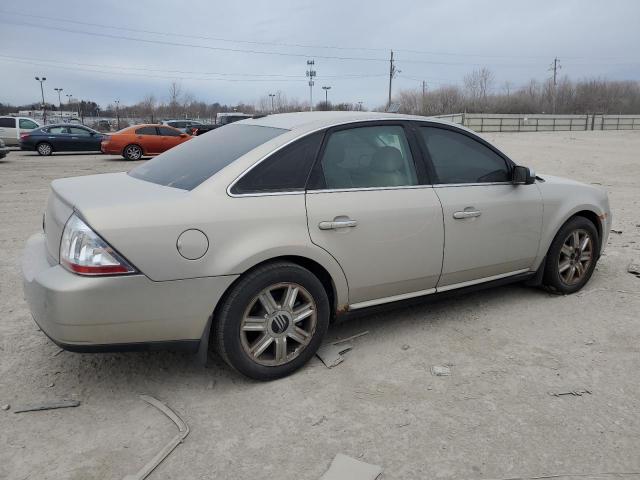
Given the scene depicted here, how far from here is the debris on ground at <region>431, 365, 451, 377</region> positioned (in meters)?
3.32

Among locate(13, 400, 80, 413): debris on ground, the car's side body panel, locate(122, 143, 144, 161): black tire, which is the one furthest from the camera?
locate(122, 143, 144, 161): black tire

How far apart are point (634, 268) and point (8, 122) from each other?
→ 85.0 ft

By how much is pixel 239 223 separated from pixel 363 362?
1.25 meters

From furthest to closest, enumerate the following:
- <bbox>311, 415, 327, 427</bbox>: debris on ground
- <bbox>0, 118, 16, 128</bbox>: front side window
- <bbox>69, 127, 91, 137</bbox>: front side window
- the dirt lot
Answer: <bbox>0, 118, 16, 128</bbox>: front side window < <bbox>69, 127, 91, 137</bbox>: front side window < <bbox>311, 415, 327, 427</bbox>: debris on ground < the dirt lot

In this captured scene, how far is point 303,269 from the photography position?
3.19m

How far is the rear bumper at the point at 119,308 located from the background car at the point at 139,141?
17751mm

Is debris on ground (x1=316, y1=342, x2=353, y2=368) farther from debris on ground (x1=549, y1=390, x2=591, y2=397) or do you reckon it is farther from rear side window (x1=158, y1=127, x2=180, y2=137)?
rear side window (x1=158, y1=127, x2=180, y2=137)

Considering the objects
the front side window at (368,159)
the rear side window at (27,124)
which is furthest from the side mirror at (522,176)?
the rear side window at (27,124)

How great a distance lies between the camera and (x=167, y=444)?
261 cm

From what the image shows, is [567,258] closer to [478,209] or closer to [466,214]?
[478,209]

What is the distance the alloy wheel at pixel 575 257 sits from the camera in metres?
4.65

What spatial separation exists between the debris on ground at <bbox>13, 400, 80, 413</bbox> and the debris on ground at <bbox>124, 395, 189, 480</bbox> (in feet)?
1.21

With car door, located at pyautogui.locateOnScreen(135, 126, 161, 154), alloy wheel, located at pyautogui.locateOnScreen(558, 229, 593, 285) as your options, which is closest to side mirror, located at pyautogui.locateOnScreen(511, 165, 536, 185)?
alloy wheel, located at pyautogui.locateOnScreen(558, 229, 593, 285)

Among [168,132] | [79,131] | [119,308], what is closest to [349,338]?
[119,308]
